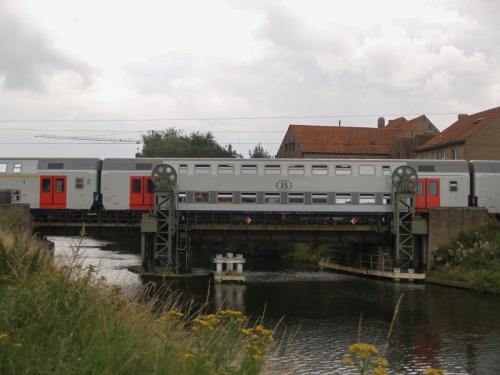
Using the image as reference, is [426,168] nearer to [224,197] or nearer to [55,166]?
[224,197]

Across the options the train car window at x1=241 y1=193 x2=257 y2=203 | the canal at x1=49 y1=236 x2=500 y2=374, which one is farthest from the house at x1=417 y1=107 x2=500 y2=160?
the train car window at x1=241 y1=193 x2=257 y2=203

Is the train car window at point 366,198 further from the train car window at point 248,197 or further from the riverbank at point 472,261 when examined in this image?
the train car window at point 248,197

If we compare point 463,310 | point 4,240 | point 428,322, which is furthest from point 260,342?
point 463,310

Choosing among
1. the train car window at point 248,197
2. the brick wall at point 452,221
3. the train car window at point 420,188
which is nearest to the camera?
the brick wall at point 452,221

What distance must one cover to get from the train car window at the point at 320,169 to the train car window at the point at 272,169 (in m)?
2.20

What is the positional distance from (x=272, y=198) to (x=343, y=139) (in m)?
39.4

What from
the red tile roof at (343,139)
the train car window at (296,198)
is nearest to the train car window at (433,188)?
the train car window at (296,198)

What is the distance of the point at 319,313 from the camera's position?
2495cm

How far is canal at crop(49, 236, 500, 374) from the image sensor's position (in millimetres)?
16375

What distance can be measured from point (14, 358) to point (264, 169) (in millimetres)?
31619

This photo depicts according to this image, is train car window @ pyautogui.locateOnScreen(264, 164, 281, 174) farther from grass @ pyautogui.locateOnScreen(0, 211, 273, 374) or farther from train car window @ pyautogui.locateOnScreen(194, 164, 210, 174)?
grass @ pyautogui.locateOnScreen(0, 211, 273, 374)

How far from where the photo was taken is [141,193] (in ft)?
121

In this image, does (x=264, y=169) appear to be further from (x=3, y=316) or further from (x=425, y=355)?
(x=3, y=316)

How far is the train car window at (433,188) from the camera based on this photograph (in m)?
37.8
